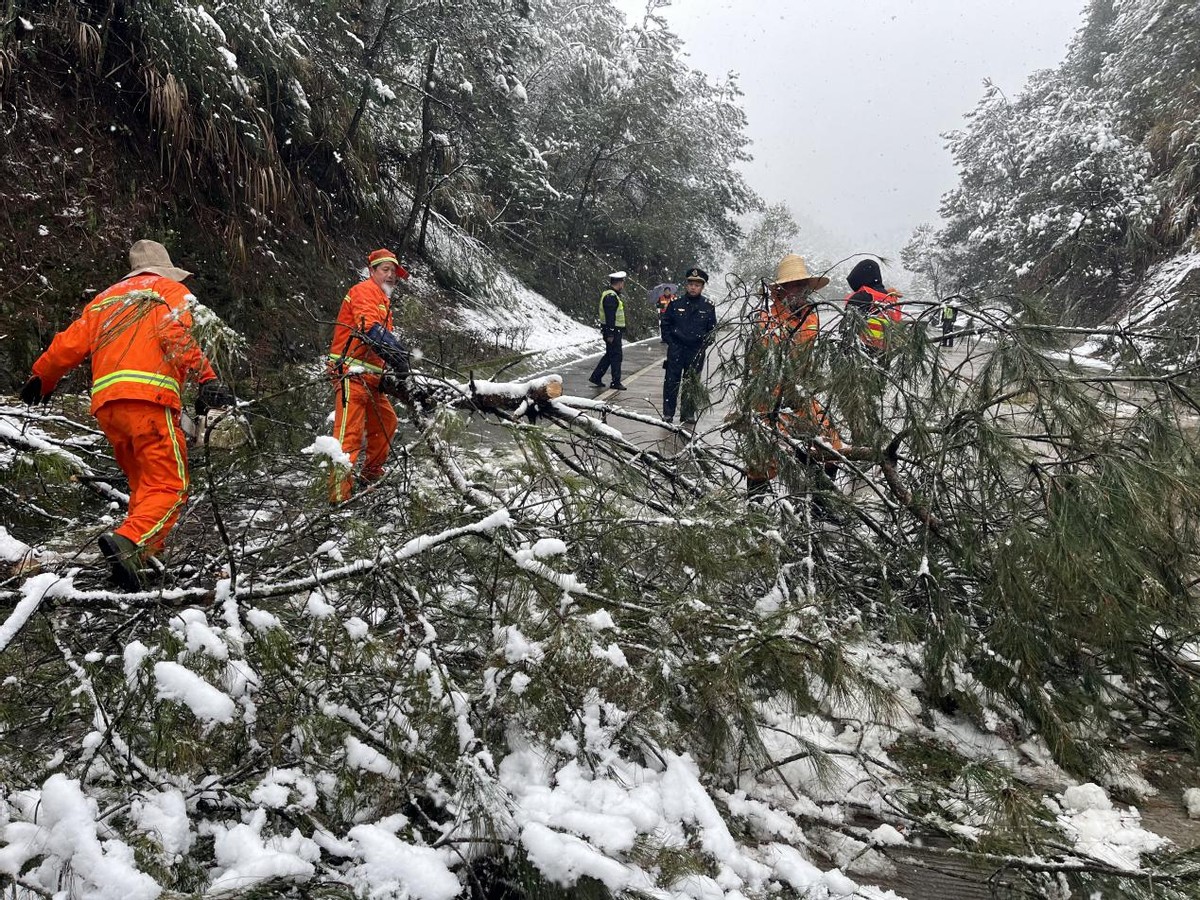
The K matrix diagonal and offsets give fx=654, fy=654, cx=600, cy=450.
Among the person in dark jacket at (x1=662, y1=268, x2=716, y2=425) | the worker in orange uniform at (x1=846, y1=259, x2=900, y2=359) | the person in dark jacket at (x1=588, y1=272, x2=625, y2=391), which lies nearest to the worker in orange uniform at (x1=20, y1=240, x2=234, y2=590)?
the worker in orange uniform at (x1=846, y1=259, x2=900, y2=359)

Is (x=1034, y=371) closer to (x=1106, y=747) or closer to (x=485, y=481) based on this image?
(x=1106, y=747)

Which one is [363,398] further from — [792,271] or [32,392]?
[792,271]

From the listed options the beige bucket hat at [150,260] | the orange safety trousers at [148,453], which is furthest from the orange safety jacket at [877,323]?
the beige bucket hat at [150,260]

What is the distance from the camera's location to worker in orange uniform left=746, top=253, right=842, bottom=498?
304 centimetres

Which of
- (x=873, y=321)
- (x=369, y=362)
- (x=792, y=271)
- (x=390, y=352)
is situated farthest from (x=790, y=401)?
(x=369, y=362)

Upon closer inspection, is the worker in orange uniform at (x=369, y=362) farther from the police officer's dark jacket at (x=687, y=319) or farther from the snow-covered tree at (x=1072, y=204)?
the snow-covered tree at (x=1072, y=204)

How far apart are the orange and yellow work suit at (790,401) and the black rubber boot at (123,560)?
2.46m

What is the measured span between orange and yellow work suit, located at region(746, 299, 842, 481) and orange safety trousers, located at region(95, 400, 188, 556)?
8.71 ft

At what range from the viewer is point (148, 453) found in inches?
115

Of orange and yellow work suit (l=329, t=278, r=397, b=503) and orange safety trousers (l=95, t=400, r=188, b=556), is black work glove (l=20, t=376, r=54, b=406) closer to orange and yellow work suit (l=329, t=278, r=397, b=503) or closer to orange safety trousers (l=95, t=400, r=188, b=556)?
orange safety trousers (l=95, t=400, r=188, b=556)

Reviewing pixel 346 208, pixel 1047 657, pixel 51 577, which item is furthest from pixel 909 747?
pixel 346 208

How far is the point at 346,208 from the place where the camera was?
11.7 metres

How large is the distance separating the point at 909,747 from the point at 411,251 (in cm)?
1390

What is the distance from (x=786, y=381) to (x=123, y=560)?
2585mm
